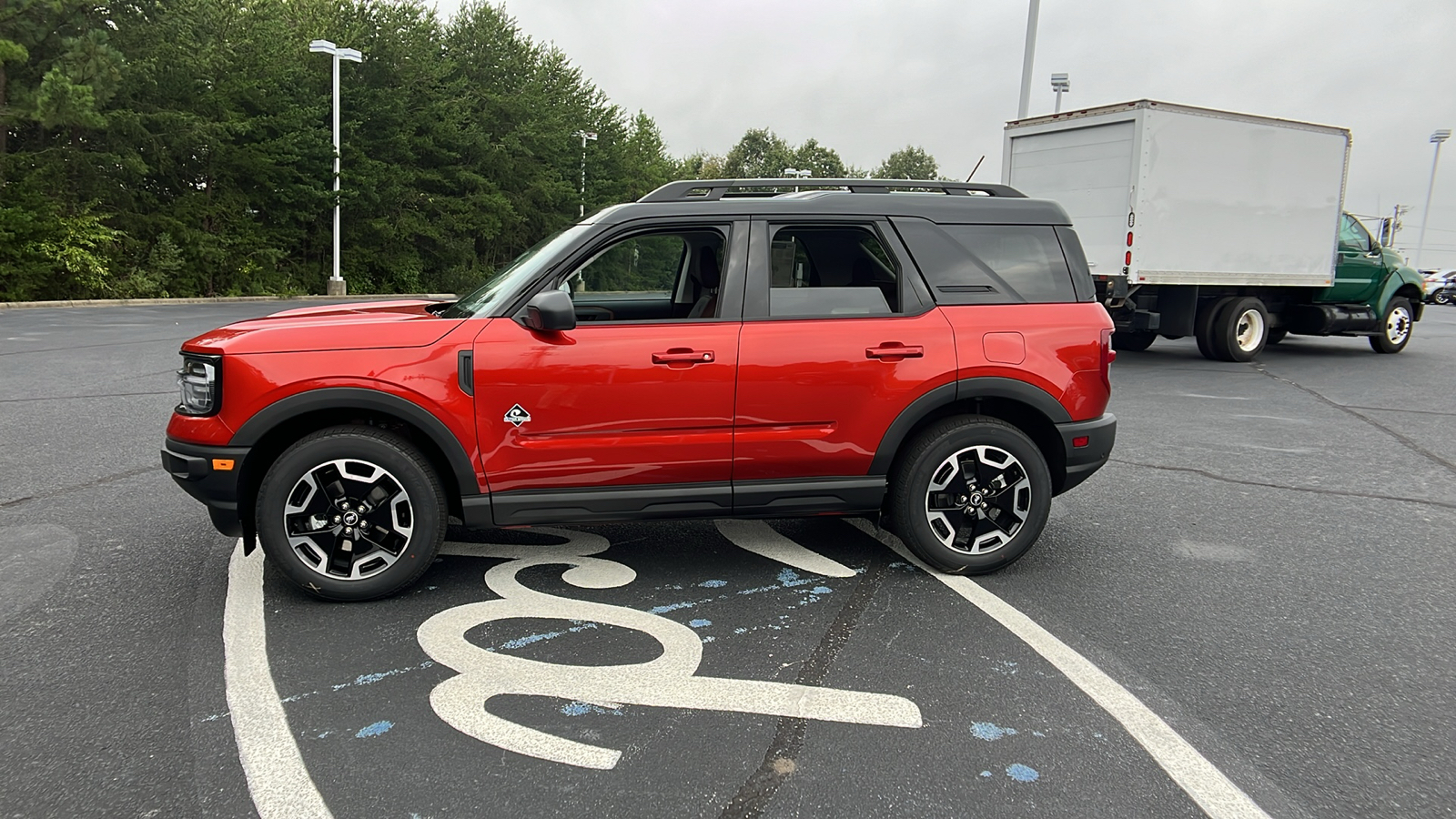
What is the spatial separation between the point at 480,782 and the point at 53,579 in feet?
9.21

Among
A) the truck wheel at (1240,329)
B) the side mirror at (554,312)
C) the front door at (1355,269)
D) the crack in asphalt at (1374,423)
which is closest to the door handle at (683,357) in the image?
the side mirror at (554,312)

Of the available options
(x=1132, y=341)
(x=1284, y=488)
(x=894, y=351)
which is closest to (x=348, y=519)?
(x=894, y=351)

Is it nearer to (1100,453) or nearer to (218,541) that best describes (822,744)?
(1100,453)

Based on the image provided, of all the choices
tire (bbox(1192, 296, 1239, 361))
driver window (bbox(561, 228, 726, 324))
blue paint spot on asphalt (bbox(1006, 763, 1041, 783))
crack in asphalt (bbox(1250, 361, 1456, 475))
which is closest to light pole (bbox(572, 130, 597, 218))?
tire (bbox(1192, 296, 1239, 361))

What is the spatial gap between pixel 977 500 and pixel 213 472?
3352 millimetres

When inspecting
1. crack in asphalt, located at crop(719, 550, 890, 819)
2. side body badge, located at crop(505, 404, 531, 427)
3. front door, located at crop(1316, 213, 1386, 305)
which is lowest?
crack in asphalt, located at crop(719, 550, 890, 819)

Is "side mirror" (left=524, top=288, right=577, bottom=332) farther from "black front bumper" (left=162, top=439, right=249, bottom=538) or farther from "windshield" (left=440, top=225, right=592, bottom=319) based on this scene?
"black front bumper" (left=162, top=439, right=249, bottom=538)

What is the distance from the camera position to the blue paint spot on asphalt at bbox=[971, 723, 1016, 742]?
2922mm

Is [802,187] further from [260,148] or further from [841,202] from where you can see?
[260,148]

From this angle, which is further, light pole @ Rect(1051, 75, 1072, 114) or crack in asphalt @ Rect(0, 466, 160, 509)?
light pole @ Rect(1051, 75, 1072, 114)

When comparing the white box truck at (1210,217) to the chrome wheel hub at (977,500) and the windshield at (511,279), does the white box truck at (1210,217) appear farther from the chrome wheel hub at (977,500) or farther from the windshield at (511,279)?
the windshield at (511,279)

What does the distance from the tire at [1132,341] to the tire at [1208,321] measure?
48.4 inches

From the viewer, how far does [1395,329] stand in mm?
15711

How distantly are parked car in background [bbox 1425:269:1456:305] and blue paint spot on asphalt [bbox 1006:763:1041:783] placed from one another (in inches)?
2026
